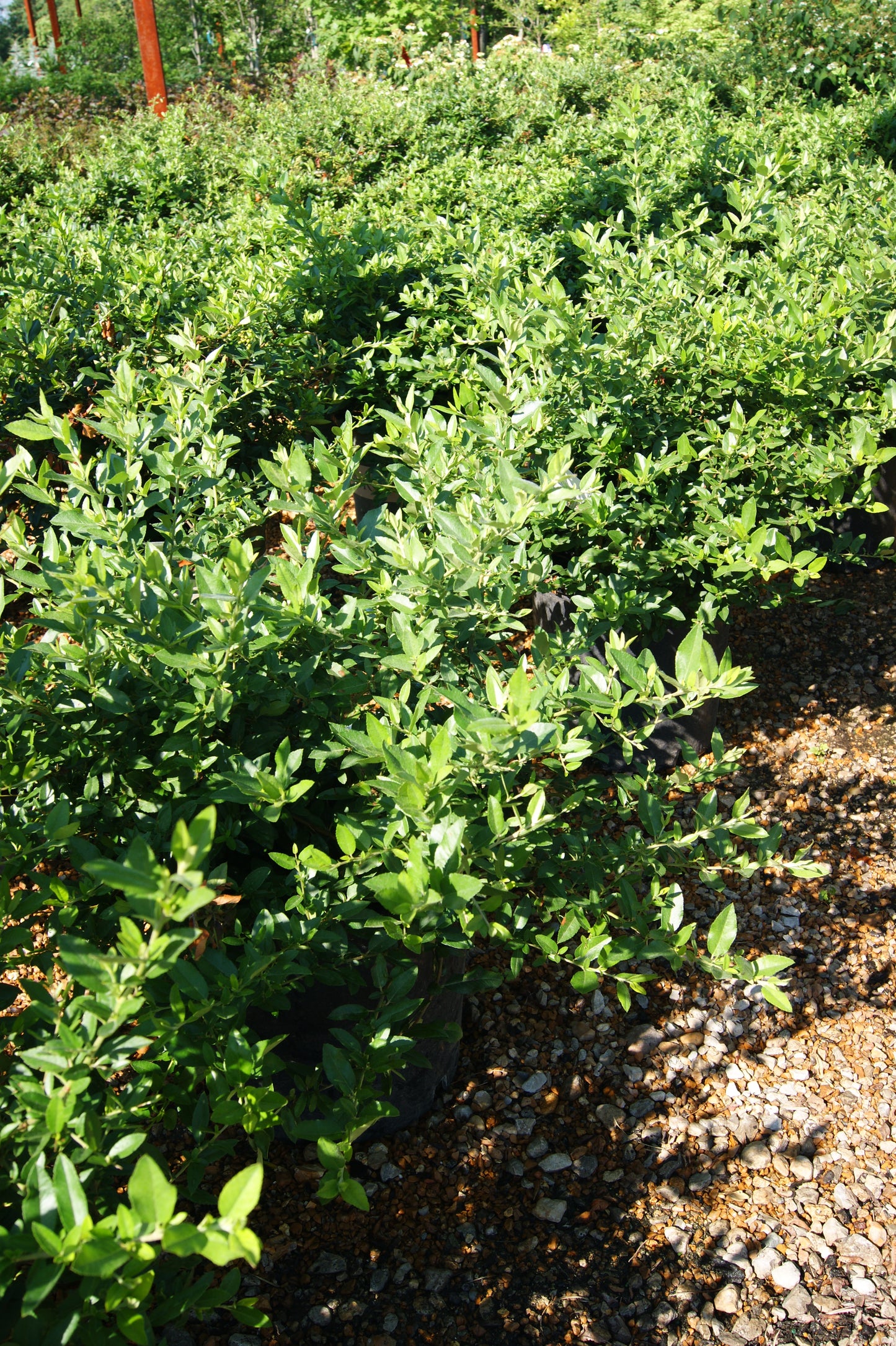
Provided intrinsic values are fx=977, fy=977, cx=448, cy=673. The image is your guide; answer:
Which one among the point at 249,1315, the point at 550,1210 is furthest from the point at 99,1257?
the point at 550,1210

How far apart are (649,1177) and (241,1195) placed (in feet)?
4.85

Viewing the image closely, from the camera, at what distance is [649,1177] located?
2170mm

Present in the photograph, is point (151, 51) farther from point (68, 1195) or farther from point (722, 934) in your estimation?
point (68, 1195)

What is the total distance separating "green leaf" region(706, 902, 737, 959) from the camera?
1.61 m

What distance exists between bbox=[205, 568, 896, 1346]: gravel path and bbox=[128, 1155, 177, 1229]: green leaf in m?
1.07

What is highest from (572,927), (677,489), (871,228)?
(871,228)

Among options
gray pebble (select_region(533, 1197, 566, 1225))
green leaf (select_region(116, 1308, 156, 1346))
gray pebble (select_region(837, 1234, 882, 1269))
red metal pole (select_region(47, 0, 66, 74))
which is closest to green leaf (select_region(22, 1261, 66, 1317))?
green leaf (select_region(116, 1308, 156, 1346))

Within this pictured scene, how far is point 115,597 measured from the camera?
1.66m

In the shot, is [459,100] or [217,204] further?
[459,100]

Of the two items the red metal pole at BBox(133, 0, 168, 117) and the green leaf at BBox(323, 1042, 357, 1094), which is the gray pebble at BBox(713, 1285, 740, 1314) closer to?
the green leaf at BBox(323, 1042, 357, 1094)

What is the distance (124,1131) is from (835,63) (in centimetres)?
983

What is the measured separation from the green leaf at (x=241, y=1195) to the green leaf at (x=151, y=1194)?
0.05 metres

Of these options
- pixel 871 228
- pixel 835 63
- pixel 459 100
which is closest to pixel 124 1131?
pixel 871 228

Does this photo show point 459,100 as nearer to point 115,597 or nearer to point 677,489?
point 677,489
